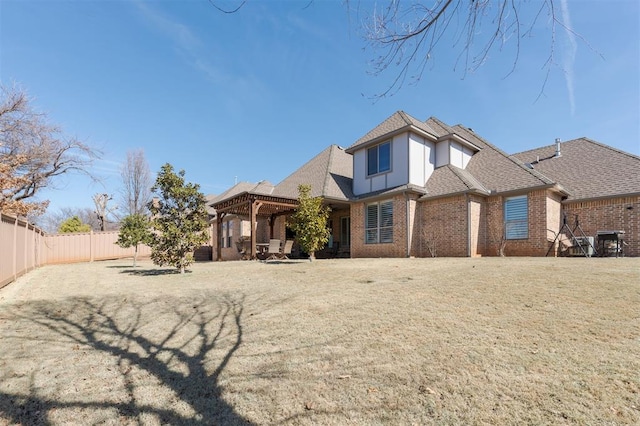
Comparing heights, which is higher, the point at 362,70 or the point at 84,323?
the point at 362,70

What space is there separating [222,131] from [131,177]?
56.0 ft

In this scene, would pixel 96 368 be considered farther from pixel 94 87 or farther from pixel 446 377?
pixel 94 87

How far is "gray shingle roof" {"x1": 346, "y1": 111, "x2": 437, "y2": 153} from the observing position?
1597cm

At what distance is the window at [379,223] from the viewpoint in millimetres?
16062

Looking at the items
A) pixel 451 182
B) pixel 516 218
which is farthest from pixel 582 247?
pixel 451 182

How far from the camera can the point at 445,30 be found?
307 cm

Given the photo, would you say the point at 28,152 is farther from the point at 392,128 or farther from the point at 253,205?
the point at 392,128

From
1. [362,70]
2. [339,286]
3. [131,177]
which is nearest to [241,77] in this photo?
[339,286]

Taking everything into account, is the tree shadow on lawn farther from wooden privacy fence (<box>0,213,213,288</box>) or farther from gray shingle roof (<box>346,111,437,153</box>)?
gray shingle roof (<box>346,111,437,153</box>)

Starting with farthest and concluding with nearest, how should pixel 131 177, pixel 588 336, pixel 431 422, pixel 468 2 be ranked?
pixel 131 177
pixel 588 336
pixel 468 2
pixel 431 422

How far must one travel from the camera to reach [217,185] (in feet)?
140

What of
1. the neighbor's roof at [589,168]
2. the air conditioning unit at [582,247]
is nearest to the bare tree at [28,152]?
the air conditioning unit at [582,247]

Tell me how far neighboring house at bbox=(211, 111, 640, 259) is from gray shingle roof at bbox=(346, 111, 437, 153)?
8cm

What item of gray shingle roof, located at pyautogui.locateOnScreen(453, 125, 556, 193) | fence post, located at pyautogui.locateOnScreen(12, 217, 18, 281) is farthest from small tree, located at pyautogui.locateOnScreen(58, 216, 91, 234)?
gray shingle roof, located at pyautogui.locateOnScreen(453, 125, 556, 193)
